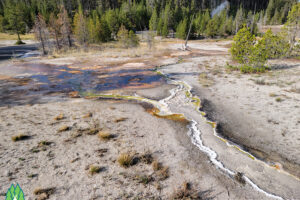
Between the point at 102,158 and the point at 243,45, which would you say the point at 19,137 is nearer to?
the point at 102,158

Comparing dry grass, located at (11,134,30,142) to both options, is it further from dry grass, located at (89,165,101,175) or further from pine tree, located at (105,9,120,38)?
pine tree, located at (105,9,120,38)

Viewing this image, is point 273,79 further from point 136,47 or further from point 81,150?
point 136,47

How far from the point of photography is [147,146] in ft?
27.2

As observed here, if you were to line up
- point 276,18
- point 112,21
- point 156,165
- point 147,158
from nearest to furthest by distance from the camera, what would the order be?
point 156,165, point 147,158, point 112,21, point 276,18

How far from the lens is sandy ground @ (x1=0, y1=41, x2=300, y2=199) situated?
5.98 metres

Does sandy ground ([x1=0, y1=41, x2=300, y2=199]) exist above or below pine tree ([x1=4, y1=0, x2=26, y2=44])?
below

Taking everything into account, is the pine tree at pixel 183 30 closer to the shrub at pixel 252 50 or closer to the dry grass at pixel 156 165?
the shrub at pixel 252 50

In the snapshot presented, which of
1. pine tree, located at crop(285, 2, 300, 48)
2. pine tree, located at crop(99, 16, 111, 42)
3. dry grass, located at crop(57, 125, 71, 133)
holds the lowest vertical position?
dry grass, located at crop(57, 125, 71, 133)

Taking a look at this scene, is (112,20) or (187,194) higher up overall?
(112,20)

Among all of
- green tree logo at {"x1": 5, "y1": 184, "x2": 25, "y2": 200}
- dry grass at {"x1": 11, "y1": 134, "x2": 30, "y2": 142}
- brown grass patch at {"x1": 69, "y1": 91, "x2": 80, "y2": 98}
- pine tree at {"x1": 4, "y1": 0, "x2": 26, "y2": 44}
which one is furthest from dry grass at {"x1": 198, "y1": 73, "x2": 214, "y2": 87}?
pine tree at {"x1": 4, "y1": 0, "x2": 26, "y2": 44}

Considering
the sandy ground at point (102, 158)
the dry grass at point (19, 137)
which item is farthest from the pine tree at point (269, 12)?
the dry grass at point (19, 137)

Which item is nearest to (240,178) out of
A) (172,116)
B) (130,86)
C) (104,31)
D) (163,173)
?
(163,173)

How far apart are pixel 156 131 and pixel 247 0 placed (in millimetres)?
170602

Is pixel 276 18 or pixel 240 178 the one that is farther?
pixel 276 18
